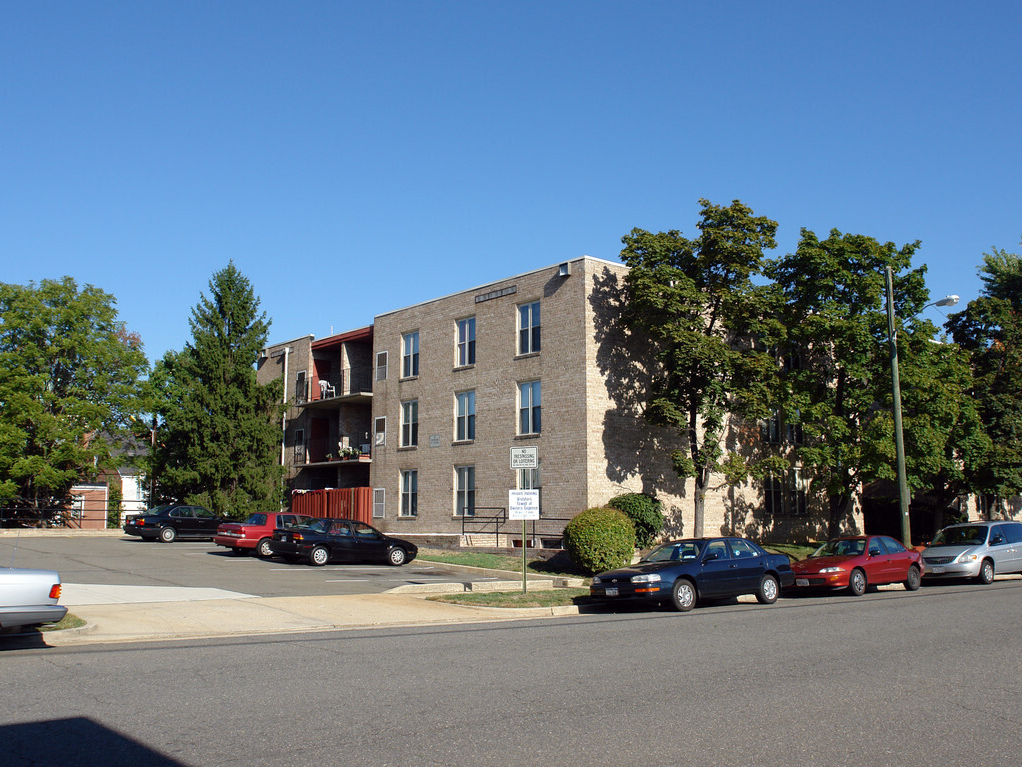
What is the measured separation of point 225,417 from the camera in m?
41.0

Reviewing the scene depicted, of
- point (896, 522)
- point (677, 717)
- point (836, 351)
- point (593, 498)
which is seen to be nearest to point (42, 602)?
point (677, 717)

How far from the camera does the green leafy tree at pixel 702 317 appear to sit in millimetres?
26266

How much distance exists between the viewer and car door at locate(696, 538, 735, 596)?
16797 mm

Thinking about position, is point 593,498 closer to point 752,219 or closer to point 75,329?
point 752,219

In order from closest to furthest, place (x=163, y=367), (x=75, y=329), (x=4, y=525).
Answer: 1. (x=4, y=525)
2. (x=75, y=329)
3. (x=163, y=367)

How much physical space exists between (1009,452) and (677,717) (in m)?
30.1

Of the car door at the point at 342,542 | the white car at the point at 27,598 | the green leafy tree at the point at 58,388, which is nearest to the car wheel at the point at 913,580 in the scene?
the car door at the point at 342,542

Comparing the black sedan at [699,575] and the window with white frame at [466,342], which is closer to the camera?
the black sedan at [699,575]

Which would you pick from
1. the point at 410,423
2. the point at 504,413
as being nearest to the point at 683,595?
the point at 504,413

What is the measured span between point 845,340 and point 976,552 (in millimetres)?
8472

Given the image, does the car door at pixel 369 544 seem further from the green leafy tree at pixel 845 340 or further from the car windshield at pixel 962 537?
the car windshield at pixel 962 537

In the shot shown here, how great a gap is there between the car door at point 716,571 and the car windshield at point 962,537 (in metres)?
9.77

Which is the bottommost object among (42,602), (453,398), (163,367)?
(42,602)

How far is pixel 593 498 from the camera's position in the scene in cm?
2744
